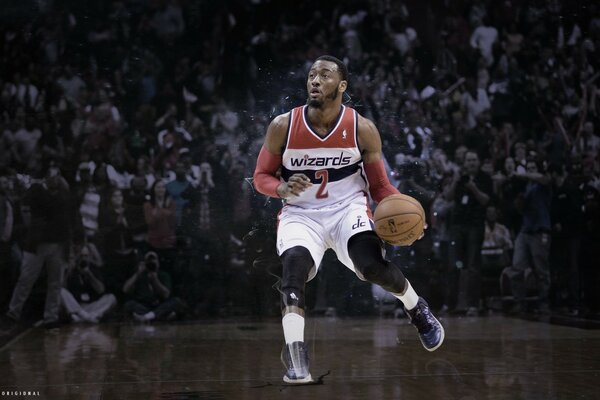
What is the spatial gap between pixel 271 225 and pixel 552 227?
3084 millimetres

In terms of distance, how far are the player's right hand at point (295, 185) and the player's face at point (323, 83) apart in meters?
0.46

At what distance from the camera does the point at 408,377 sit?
418 cm

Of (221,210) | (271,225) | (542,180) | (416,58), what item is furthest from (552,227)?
(221,210)

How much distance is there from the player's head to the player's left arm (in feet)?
0.79

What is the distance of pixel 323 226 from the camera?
14.1 feet

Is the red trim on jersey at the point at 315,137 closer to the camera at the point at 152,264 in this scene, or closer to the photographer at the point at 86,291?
the camera at the point at 152,264

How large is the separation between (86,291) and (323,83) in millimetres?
4384

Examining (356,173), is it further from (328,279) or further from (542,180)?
(542,180)

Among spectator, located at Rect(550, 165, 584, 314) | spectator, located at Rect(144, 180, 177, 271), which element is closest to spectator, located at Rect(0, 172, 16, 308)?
spectator, located at Rect(144, 180, 177, 271)

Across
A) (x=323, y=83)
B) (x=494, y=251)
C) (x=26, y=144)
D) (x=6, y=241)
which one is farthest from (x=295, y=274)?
(x=494, y=251)

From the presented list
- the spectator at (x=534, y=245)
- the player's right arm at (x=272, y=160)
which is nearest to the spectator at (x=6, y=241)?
the player's right arm at (x=272, y=160)

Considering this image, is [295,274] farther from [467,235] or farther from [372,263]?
[467,235]

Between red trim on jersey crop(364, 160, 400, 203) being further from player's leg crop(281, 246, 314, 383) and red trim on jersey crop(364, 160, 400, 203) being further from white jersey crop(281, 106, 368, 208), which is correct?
player's leg crop(281, 246, 314, 383)

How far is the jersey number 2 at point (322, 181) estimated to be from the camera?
4.27 meters
